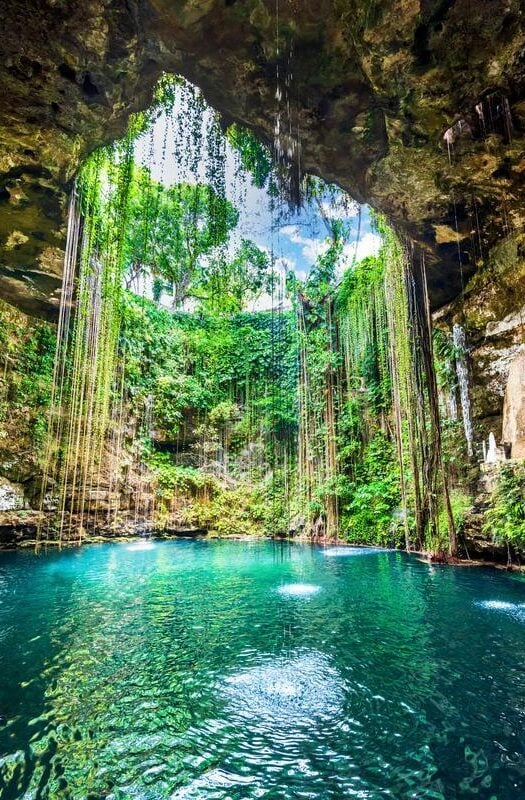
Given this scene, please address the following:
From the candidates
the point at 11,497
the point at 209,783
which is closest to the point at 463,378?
the point at 209,783

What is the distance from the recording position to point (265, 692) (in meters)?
2.83

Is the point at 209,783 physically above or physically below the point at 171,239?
below

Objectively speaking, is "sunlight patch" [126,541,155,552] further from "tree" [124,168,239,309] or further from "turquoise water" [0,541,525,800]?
"tree" [124,168,239,309]

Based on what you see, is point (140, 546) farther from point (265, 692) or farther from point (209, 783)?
point (209, 783)

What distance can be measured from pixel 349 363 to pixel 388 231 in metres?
5.12

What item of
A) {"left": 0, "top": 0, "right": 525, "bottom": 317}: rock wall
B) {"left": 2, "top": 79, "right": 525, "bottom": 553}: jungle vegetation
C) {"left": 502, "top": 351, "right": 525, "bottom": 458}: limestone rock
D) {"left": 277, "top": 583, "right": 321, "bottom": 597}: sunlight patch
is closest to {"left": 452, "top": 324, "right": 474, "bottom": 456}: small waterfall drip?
{"left": 2, "top": 79, "right": 525, "bottom": 553}: jungle vegetation

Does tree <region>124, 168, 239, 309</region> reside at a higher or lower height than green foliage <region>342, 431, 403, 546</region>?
higher

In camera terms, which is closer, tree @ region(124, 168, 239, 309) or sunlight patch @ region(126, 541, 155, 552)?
sunlight patch @ region(126, 541, 155, 552)

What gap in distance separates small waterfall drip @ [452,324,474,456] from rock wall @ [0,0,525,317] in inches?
58.2

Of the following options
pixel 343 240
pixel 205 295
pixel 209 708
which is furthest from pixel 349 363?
pixel 209 708

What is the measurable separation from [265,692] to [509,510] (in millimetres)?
4976

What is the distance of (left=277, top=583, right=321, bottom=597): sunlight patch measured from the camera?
18.2 feet

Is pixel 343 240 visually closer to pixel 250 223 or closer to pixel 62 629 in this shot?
pixel 250 223

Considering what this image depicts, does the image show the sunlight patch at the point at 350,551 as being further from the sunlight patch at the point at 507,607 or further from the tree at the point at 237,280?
the tree at the point at 237,280
